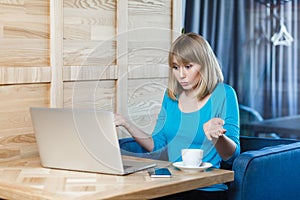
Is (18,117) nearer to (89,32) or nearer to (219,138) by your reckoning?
(89,32)

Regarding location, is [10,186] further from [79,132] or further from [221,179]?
[221,179]

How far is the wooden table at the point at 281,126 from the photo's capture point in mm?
4672

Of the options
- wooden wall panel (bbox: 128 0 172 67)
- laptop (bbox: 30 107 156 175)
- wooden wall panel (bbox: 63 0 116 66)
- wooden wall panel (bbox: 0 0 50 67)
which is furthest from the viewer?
wooden wall panel (bbox: 128 0 172 67)

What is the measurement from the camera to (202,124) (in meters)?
2.67

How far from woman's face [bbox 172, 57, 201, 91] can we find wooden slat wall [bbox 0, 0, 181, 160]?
0.34m

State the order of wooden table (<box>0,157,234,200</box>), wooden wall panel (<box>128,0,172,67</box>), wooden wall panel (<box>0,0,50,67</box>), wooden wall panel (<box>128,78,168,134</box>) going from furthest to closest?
1. wooden wall panel (<box>128,0,172,67</box>)
2. wooden wall panel (<box>128,78,168,134</box>)
3. wooden wall panel (<box>0,0,50,67</box>)
4. wooden table (<box>0,157,234,200</box>)

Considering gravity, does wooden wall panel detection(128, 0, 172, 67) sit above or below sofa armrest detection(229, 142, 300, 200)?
above

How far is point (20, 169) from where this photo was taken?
2.40 meters

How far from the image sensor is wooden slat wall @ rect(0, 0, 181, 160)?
2.60 m

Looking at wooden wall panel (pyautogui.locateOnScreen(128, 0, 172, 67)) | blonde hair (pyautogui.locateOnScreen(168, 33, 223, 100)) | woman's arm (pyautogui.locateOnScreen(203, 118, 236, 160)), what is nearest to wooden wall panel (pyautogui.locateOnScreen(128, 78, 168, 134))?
wooden wall panel (pyautogui.locateOnScreen(128, 0, 172, 67))

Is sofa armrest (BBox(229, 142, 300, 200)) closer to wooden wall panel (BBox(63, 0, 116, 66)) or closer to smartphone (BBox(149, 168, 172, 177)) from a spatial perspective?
smartphone (BBox(149, 168, 172, 177))

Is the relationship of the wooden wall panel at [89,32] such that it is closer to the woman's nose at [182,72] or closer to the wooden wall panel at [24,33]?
the wooden wall panel at [24,33]

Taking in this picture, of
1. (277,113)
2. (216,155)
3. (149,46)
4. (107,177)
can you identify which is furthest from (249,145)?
(277,113)

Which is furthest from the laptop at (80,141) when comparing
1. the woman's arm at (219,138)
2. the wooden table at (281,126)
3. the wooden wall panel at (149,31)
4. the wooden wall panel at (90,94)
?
the wooden table at (281,126)
